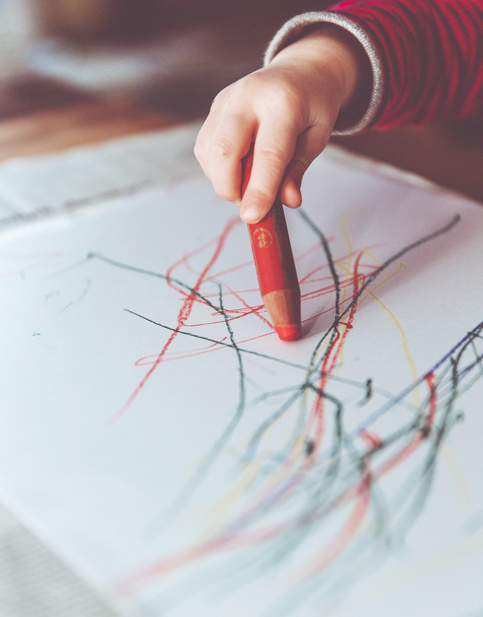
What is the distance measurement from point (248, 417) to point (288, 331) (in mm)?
54

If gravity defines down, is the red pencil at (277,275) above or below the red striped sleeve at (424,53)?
below

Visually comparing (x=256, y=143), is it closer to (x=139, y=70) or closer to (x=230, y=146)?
(x=230, y=146)

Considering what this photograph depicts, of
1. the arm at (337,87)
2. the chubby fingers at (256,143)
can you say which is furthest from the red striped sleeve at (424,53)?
the chubby fingers at (256,143)

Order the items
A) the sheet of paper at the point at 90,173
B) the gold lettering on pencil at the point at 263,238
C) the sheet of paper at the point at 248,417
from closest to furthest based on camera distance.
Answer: the sheet of paper at the point at 248,417 → the gold lettering on pencil at the point at 263,238 → the sheet of paper at the point at 90,173

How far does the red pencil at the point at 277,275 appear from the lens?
0.89ft

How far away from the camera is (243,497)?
0.20 m

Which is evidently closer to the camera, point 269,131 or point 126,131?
point 269,131

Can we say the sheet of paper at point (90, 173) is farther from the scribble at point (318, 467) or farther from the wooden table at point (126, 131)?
the scribble at point (318, 467)

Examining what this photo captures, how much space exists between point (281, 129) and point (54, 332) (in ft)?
0.47

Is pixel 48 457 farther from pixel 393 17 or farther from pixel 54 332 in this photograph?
pixel 393 17

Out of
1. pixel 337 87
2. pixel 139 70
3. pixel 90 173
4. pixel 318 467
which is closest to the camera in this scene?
pixel 318 467

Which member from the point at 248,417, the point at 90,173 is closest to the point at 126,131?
the point at 90,173

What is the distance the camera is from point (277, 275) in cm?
27

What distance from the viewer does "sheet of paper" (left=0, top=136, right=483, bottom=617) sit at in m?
0.18
